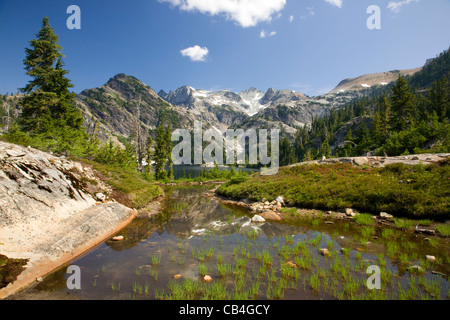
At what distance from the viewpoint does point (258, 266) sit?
7.80m

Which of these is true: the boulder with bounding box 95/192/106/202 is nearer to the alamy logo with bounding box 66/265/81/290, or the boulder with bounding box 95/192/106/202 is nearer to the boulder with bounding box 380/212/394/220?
the alamy logo with bounding box 66/265/81/290

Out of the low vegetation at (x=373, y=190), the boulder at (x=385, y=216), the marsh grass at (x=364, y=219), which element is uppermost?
the low vegetation at (x=373, y=190)

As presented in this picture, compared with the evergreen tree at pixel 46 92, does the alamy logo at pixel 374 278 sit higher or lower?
lower

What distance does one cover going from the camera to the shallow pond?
Result: 5844 mm

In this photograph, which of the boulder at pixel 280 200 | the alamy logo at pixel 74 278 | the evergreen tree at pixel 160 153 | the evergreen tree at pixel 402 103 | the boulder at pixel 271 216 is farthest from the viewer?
the evergreen tree at pixel 160 153

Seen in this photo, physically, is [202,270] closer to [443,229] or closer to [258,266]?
[258,266]

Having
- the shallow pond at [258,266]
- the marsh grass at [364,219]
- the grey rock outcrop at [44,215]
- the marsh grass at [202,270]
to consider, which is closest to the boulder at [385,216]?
the marsh grass at [364,219]

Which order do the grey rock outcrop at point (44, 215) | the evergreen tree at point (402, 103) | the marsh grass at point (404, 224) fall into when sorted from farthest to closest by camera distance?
the evergreen tree at point (402, 103), the marsh grass at point (404, 224), the grey rock outcrop at point (44, 215)

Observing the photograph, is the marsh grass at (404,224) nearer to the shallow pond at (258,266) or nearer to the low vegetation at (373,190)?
the low vegetation at (373,190)

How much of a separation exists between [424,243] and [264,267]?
8567mm

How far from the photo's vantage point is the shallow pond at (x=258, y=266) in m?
5.84

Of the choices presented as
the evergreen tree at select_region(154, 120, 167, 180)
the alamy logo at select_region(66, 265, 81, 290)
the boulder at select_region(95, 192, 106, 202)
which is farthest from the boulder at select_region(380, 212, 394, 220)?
the evergreen tree at select_region(154, 120, 167, 180)

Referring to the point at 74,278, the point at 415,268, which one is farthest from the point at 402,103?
the point at 74,278

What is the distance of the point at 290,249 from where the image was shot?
941cm
